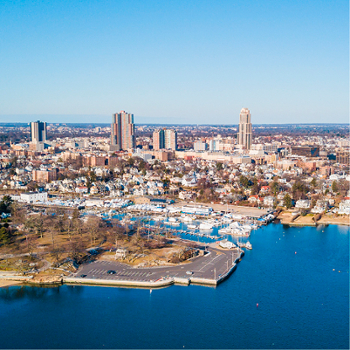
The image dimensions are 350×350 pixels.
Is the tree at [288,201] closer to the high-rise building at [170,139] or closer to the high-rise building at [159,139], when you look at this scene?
the high-rise building at [170,139]

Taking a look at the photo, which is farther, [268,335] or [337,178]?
[337,178]

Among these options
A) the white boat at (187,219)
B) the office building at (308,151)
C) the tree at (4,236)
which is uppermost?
the office building at (308,151)

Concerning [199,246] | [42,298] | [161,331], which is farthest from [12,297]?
[199,246]

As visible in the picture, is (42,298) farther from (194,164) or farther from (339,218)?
(194,164)

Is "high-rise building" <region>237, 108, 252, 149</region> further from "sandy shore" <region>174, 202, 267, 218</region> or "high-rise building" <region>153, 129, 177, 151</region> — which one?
"sandy shore" <region>174, 202, 267, 218</region>

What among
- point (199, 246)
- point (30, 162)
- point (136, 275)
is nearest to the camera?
point (136, 275)

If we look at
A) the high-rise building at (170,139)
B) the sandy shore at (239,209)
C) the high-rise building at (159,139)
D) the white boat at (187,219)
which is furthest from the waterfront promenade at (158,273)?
the high-rise building at (170,139)

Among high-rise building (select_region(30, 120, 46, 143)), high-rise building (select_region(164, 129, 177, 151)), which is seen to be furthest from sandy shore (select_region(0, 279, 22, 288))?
high-rise building (select_region(30, 120, 46, 143))
